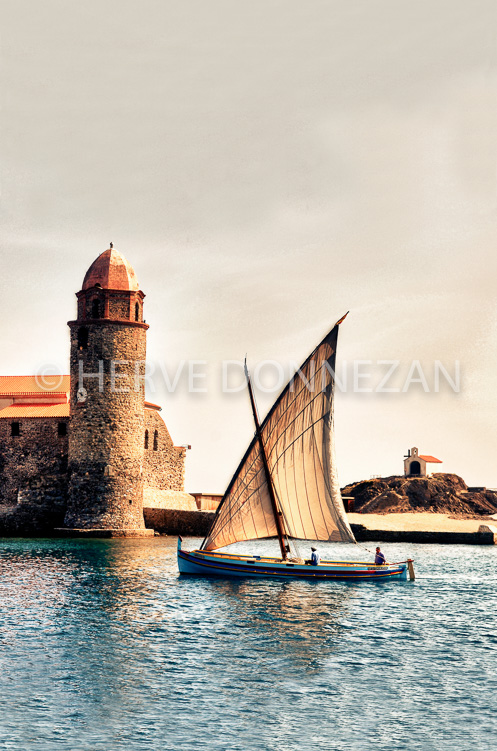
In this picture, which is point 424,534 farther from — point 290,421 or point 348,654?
point 348,654

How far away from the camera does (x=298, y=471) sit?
32.4m

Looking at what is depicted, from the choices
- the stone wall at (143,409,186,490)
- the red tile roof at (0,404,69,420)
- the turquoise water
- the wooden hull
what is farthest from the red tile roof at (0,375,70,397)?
the wooden hull

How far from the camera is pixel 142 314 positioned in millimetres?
59562

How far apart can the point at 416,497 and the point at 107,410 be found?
63322 millimetres

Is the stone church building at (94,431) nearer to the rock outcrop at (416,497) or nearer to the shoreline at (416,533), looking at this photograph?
the shoreline at (416,533)

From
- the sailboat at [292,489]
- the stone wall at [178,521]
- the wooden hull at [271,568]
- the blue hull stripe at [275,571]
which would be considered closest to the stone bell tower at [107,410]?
the stone wall at [178,521]

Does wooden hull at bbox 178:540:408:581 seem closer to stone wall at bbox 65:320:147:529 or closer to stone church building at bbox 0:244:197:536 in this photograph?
stone wall at bbox 65:320:147:529

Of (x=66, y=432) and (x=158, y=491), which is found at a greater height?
(x=66, y=432)

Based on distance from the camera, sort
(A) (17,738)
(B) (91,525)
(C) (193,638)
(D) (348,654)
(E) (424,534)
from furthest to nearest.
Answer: (E) (424,534) → (B) (91,525) → (C) (193,638) → (D) (348,654) → (A) (17,738)

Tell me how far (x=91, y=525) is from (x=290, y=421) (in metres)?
28.2

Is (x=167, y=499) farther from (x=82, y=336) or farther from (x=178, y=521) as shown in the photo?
(x=82, y=336)

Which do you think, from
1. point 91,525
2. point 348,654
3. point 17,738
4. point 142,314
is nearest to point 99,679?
point 17,738

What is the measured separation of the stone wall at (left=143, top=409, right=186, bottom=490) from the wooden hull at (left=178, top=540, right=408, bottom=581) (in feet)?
96.1

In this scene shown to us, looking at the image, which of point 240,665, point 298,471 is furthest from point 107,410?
point 240,665
